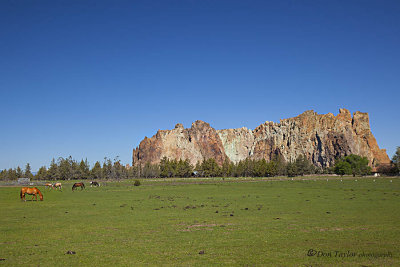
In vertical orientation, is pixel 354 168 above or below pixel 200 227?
below

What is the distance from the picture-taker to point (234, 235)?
49.1 ft

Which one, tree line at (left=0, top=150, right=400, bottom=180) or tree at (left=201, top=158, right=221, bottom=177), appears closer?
tree line at (left=0, top=150, right=400, bottom=180)

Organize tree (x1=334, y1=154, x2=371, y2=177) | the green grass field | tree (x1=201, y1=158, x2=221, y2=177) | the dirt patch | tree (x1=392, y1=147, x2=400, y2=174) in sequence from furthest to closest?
tree (x1=201, y1=158, x2=221, y2=177), tree (x1=334, y1=154, x2=371, y2=177), tree (x1=392, y1=147, x2=400, y2=174), the dirt patch, the green grass field

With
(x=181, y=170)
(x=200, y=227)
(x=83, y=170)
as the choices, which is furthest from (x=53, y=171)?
(x=200, y=227)

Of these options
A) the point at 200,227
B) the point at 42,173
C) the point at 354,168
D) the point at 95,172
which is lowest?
the point at 354,168

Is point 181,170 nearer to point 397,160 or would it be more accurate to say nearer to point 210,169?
point 210,169

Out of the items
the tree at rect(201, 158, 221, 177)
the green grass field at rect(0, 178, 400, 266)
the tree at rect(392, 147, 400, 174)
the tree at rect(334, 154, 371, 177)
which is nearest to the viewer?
the green grass field at rect(0, 178, 400, 266)

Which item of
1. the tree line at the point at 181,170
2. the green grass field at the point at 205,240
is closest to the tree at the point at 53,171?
the tree line at the point at 181,170

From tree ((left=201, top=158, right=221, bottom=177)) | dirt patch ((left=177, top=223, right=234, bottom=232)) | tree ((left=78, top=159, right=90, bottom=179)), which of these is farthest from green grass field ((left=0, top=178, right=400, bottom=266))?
tree ((left=201, top=158, right=221, bottom=177))

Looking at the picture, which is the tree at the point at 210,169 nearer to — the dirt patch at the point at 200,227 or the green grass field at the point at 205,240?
the green grass field at the point at 205,240

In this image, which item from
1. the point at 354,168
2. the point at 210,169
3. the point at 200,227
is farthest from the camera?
the point at 210,169

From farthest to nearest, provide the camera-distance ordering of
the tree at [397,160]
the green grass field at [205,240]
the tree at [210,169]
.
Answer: the tree at [210,169] → the tree at [397,160] → the green grass field at [205,240]

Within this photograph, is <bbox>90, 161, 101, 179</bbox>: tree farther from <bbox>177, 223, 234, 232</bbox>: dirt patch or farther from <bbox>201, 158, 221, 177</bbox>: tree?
<bbox>177, 223, 234, 232</bbox>: dirt patch

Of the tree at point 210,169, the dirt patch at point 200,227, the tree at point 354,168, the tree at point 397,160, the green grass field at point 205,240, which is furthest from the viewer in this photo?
the tree at point 210,169
